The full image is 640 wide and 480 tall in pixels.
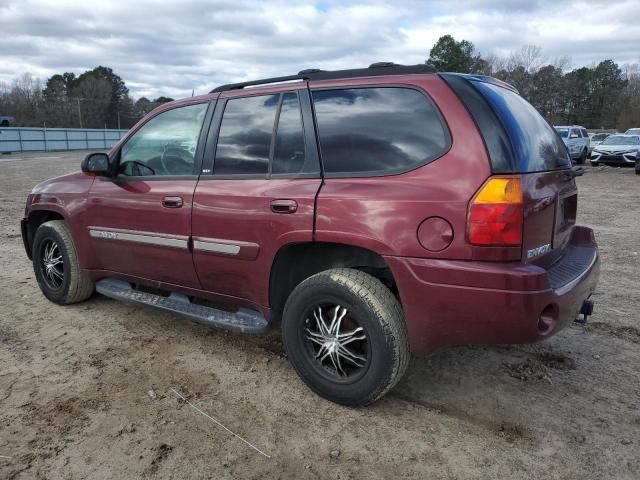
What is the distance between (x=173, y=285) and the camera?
151 inches

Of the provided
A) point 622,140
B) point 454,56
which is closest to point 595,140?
point 622,140

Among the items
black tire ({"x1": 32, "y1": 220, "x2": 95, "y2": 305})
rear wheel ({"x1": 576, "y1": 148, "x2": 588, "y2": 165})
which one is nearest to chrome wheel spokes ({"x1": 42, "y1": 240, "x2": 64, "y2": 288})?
black tire ({"x1": 32, "y1": 220, "x2": 95, "y2": 305})

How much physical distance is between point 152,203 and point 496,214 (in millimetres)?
2428

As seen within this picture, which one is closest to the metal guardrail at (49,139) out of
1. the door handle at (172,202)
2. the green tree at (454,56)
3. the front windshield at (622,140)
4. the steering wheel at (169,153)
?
the front windshield at (622,140)

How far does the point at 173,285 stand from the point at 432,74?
2.34 metres

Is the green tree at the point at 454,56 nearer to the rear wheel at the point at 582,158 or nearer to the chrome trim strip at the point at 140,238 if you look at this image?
the rear wheel at the point at 582,158

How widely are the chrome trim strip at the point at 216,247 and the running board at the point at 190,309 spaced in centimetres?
44

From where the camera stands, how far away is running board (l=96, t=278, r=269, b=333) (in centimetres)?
337

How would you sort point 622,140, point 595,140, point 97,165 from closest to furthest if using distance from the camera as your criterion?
point 97,165 → point 622,140 → point 595,140

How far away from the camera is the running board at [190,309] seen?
3.37 meters

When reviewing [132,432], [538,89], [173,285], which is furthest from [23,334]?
[538,89]

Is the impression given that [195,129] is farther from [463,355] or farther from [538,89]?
[538,89]

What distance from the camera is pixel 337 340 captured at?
296 cm

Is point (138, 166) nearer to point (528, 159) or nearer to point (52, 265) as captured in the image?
point (52, 265)
